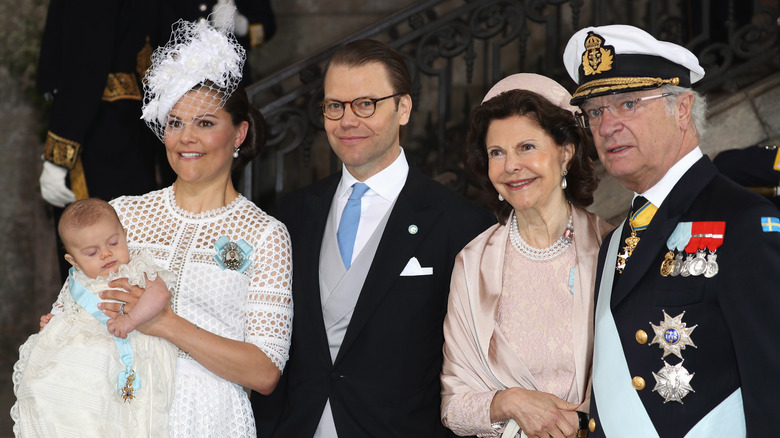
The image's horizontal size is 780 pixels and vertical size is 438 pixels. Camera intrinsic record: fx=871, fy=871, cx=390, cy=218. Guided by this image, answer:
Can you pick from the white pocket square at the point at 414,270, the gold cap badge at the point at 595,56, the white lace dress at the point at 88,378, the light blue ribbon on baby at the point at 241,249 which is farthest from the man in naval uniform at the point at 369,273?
the gold cap badge at the point at 595,56

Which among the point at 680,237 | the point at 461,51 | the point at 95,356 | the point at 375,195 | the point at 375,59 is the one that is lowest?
the point at 95,356

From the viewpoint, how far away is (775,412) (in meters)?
1.72

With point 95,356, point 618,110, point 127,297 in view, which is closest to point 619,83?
point 618,110

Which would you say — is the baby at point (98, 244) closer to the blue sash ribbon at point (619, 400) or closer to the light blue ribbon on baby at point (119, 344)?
the light blue ribbon on baby at point (119, 344)

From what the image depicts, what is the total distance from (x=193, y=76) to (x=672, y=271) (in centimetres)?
147

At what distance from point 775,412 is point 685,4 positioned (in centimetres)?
443

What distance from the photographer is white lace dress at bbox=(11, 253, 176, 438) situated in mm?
2197

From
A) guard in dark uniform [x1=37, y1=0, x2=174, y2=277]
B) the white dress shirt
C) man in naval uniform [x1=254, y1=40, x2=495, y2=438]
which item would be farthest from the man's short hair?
guard in dark uniform [x1=37, y1=0, x2=174, y2=277]

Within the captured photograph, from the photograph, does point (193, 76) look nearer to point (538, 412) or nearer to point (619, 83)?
point (619, 83)

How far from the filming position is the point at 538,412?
228cm

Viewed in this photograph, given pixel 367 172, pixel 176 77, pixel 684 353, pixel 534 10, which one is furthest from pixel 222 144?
pixel 534 10

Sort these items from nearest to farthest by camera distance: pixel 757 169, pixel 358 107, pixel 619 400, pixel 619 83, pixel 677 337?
1. pixel 677 337
2. pixel 619 400
3. pixel 619 83
4. pixel 358 107
5. pixel 757 169

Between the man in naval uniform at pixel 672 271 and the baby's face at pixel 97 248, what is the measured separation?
4.17 ft

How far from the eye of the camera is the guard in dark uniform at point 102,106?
4035 mm
